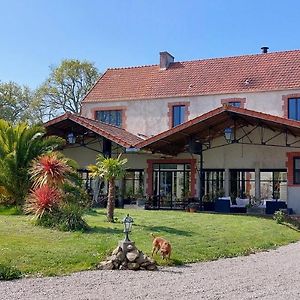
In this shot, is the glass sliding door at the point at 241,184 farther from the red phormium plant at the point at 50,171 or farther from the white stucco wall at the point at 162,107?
the red phormium plant at the point at 50,171

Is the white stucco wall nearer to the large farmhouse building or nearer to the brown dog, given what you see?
the large farmhouse building

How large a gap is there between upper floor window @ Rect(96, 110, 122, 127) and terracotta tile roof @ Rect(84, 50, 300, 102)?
74cm

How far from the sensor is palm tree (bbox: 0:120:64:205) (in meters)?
18.2

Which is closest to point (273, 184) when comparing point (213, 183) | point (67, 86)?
point (213, 183)

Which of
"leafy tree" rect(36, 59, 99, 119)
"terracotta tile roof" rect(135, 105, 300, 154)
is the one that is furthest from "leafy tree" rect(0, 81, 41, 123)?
"terracotta tile roof" rect(135, 105, 300, 154)

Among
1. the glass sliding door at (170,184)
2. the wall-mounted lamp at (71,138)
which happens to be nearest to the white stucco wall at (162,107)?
the glass sliding door at (170,184)

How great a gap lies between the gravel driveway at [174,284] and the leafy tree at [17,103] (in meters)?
39.9

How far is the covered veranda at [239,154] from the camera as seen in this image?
22.9 meters

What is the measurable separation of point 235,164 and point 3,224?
13779 mm

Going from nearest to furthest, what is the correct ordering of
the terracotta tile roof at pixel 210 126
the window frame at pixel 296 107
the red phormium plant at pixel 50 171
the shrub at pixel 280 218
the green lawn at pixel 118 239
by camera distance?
the green lawn at pixel 118 239 → the red phormium plant at pixel 50 171 → the shrub at pixel 280 218 → the terracotta tile roof at pixel 210 126 → the window frame at pixel 296 107

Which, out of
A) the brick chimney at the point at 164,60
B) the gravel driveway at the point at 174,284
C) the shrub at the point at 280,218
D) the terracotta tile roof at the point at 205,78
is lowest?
the gravel driveway at the point at 174,284

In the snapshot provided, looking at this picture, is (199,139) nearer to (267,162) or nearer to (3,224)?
(267,162)

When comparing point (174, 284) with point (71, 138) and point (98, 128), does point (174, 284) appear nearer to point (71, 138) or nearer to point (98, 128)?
point (98, 128)

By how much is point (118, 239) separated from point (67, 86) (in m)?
38.1
